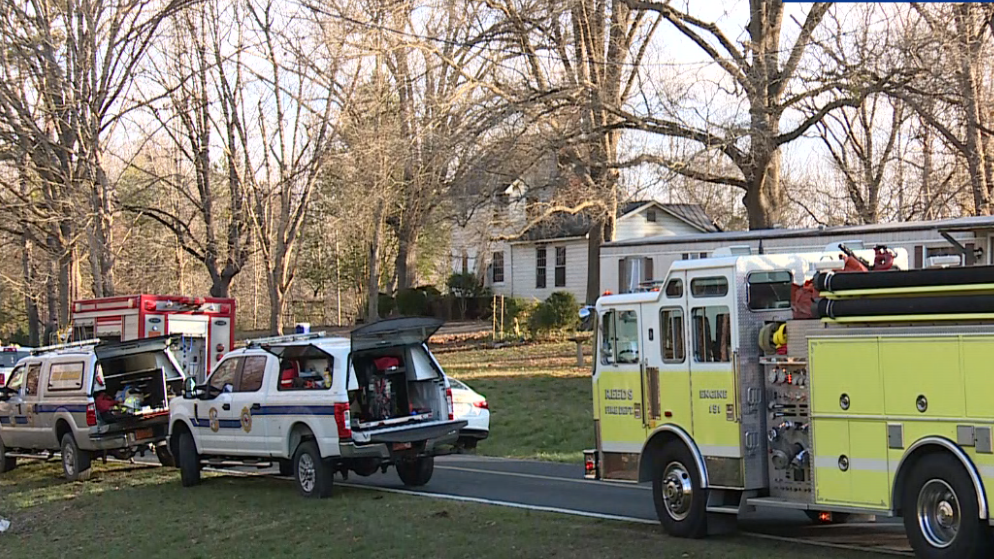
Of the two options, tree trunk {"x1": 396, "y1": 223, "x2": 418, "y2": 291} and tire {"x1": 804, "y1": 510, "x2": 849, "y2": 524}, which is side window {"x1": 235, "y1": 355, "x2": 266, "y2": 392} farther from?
tree trunk {"x1": 396, "y1": 223, "x2": 418, "y2": 291}

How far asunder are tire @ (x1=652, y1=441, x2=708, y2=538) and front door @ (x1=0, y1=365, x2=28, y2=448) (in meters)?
12.9

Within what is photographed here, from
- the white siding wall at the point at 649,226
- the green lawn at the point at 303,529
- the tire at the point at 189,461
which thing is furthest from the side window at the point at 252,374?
the white siding wall at the point at 649,226

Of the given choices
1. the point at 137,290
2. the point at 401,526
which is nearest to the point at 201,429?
the point at 401,526

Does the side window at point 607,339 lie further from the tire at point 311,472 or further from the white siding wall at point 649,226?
the white siding wall at point 649,226

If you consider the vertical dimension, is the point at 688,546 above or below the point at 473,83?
below

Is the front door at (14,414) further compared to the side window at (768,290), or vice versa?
the front door at (14,414)

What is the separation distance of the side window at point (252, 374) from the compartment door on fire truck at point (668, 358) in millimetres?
6187

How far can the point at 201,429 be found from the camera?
1706cm

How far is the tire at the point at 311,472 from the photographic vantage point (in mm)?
14891

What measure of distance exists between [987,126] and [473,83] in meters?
10.6

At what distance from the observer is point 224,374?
16797 millimetres

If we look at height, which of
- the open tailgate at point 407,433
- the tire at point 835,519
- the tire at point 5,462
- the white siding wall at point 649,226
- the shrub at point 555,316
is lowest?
the tire at point 835,519

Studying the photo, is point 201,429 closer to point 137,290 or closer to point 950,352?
point 950,352

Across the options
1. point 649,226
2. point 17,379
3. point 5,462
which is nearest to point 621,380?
point 17,379
